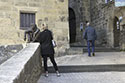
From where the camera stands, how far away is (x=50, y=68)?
575 centimetres

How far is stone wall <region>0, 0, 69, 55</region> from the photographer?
7.87m

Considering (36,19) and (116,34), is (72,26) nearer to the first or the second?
(116,34)

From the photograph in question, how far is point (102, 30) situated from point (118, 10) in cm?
251

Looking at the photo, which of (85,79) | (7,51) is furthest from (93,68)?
(7,51)

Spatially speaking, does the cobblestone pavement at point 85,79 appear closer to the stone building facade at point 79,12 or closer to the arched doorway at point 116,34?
the arched doorway at point 116,34

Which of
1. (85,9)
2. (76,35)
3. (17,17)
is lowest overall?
(76,35)

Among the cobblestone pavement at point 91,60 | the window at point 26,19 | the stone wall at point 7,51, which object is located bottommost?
the cobblestone pavement at point 91,60

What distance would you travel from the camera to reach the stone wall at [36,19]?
25.8ft

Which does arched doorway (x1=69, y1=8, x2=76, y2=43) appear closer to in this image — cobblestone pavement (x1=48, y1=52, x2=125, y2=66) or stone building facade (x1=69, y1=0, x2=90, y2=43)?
stone building facade (x1=69, y1=0, x2=90, y2=43)

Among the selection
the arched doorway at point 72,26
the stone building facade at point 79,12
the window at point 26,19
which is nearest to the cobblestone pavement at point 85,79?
the window at point 26,19

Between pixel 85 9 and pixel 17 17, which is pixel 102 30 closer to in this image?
pixel 85 9

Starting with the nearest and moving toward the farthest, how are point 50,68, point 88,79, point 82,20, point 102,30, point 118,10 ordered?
point 88,79 < point 50,68 < point 118,10 < point 102,30 < point 82,20

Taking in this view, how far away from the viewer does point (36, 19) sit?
8484mm

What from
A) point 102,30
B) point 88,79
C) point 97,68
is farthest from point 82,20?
point 88,79
